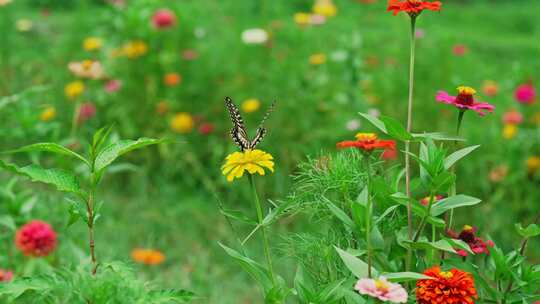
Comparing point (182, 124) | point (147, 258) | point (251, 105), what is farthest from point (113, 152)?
point (182, 124)

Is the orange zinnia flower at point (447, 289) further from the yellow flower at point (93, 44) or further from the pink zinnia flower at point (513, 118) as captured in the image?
the yellow flower at point (93, 44)

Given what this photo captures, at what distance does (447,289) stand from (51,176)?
2.04 ft

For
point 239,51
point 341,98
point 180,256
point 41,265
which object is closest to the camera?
point 41,265

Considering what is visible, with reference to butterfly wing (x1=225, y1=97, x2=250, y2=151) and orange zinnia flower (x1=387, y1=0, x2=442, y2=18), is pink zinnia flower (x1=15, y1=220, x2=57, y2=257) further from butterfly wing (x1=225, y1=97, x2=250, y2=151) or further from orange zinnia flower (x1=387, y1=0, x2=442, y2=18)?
orange zinnia flower (x1=387, y1=0, x2=442, y2=18)

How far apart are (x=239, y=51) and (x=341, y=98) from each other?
0.54 meters

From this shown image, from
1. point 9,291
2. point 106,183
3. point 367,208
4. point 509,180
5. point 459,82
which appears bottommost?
point 106,183

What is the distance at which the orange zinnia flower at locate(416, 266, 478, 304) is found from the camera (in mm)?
1090

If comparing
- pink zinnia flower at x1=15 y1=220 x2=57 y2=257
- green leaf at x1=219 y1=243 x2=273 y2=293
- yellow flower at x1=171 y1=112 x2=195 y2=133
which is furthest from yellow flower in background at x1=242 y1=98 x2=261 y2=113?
green leaf at x1=219 y1=243 x2=273 y2=293

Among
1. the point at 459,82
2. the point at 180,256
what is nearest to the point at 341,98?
the point at 459,82

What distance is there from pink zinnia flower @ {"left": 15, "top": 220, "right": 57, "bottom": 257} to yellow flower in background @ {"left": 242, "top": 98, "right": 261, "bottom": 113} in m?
1.22

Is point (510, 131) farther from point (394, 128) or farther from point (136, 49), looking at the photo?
point (394, 128)

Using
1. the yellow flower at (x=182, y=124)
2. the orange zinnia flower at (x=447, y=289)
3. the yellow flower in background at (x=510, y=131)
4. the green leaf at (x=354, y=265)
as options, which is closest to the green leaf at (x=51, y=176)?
the green leaf at (x=354, y=265)

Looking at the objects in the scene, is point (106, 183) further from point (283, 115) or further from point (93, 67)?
point (283, 115)

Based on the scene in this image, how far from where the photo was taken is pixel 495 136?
296 cm
